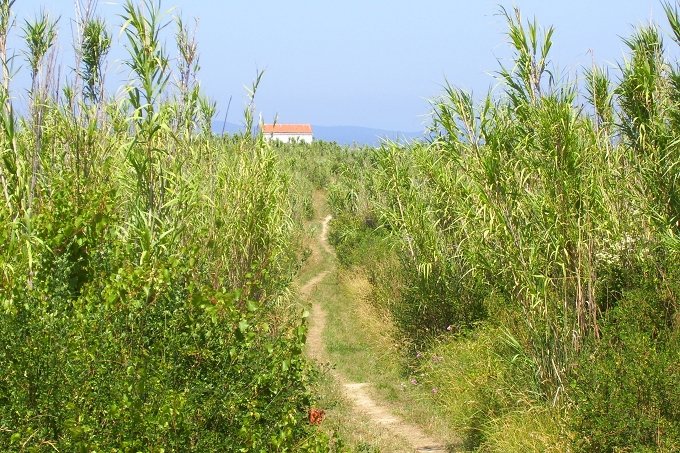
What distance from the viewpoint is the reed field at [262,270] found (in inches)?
215

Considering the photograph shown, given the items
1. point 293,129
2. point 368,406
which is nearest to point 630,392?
point 368,406

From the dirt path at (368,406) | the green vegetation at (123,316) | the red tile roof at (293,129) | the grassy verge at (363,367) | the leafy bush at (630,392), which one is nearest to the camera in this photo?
the green vegetation at (123,316)

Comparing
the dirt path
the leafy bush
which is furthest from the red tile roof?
the leafy bush

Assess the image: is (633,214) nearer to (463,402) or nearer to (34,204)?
(463,402)

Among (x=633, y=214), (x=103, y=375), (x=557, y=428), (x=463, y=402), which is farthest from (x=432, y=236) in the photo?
(x=103, y=375)

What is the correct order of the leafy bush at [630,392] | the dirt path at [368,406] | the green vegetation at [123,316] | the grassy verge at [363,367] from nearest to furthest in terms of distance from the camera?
the green vegetation at [123,316] → the leafy bush at [630,392] → the dirt path at [368,406] → the grassy verge at [363,367]

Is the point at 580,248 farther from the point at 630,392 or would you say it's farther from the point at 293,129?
the point at 293,129

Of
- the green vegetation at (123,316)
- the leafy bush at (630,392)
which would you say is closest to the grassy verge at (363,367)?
the green vegetation at (123,316)

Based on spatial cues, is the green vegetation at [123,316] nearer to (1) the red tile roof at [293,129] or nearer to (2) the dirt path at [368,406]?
(2) the dirt path at [368,406]

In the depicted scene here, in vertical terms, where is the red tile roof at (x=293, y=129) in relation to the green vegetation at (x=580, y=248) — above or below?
above

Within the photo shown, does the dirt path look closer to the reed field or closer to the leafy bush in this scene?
the reed field

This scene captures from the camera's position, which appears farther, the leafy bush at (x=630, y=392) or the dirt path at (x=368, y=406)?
the dirt path at (x=368, y=406)

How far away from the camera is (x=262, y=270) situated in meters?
7.59

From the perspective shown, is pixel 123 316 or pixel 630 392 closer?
pixel 123 316
